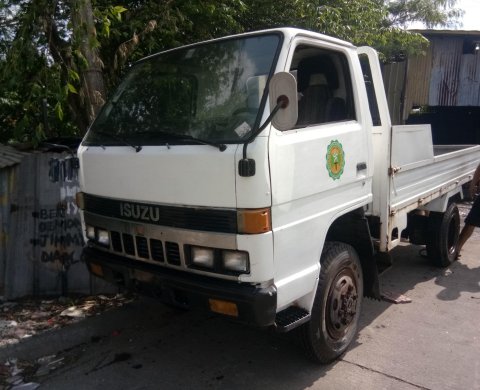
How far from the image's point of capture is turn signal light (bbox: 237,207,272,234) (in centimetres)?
236

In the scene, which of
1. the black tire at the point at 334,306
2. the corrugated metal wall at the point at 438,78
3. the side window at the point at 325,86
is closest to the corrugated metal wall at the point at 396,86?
the corrugated metal wall at the point at 438,78

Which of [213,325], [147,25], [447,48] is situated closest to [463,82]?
[447,48]

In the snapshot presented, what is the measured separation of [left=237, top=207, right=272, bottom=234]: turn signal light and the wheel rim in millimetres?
999

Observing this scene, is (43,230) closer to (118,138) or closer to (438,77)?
(118,138)

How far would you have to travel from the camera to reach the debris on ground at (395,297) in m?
4.21

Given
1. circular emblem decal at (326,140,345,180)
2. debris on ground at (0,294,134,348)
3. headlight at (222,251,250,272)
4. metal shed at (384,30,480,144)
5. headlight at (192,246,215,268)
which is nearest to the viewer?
headlight at (222,251,250,272)

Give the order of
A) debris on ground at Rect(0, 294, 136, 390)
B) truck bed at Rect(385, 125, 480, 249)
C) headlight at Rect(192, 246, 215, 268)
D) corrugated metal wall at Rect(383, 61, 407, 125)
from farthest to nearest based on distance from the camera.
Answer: corrugated metal wall at Rect(383, 61, 407, 125) < truck bed at Rect(385, 125, 480, 249) < debris on ground at Rect(0, 294, 136, 390) < headlight at Rect(192, 246, 215, 268)

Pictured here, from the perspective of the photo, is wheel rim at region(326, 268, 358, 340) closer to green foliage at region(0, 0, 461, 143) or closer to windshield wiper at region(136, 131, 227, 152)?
windshield wiper at region(136, 131, 227, 152)

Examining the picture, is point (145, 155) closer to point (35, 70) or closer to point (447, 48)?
point (35, 70)

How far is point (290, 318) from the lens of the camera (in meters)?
2.68

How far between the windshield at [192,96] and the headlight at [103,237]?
0.64 m

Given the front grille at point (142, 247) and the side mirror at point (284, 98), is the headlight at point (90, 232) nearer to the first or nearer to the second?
the front grille at point (142, 247)

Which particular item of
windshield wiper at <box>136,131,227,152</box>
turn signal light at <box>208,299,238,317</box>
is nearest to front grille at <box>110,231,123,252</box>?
windshield wiper at <box>136,131,227,152</box>

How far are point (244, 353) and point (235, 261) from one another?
4.25 ft
